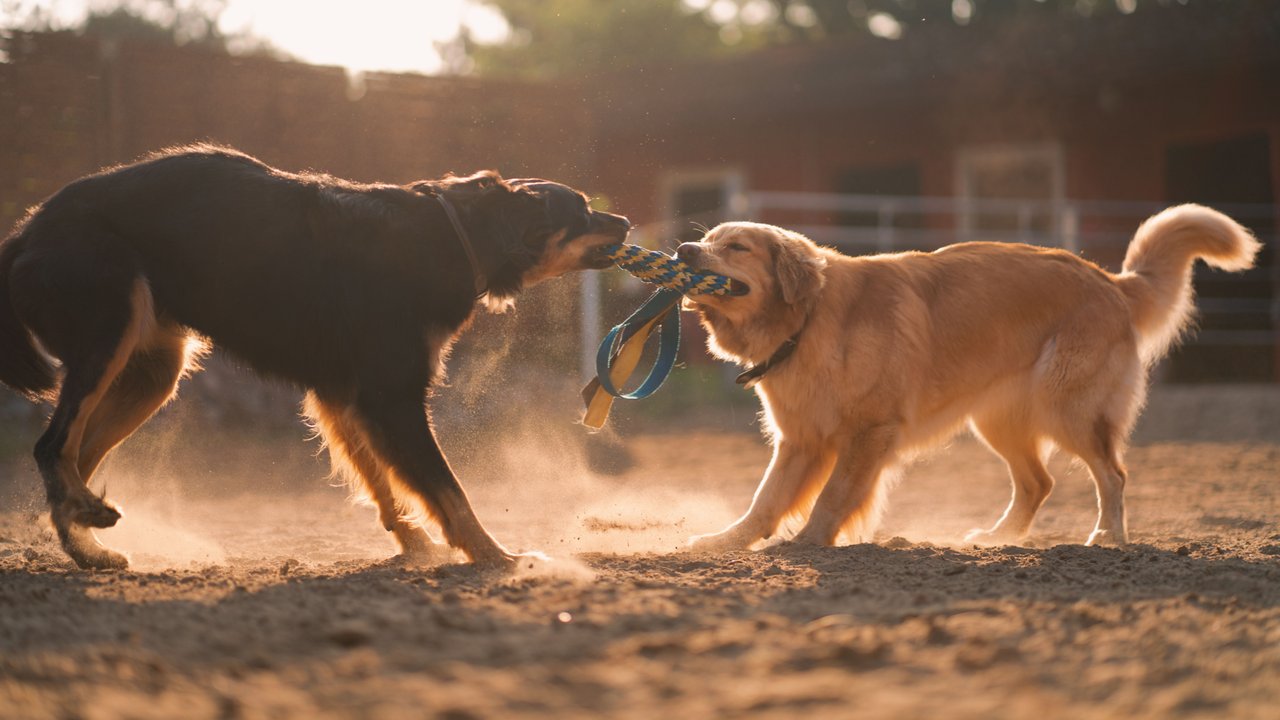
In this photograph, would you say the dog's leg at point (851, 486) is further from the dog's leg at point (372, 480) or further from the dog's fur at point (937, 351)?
Answer: the dog's leg at point (372, 480)

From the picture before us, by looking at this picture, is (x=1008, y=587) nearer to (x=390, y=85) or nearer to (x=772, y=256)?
(x=772, y=256)

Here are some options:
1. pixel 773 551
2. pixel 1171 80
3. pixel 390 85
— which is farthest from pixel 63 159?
pixel 1171 80

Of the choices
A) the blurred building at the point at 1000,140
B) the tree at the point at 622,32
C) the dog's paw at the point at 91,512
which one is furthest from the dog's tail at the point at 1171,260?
the tree at the point at 622,32

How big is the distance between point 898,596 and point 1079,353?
8.06 feet

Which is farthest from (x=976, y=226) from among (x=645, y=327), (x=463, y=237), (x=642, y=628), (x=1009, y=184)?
(x=642, y=628)

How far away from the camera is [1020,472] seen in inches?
249

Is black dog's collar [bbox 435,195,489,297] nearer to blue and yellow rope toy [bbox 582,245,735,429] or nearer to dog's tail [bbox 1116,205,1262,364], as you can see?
blue and yellow rope toy [bbox 582,245,735,429]

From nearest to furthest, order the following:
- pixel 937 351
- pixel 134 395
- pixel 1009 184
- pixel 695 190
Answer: pixel 134 395 < pixel 937 351 < pixel 1009 184 < pixel 695 190

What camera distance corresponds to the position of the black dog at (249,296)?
470cm

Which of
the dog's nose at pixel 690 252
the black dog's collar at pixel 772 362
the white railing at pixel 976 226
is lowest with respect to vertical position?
the black dog's collar at pixel 772 362

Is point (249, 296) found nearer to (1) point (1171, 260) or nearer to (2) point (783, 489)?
(2) point (783, 489)

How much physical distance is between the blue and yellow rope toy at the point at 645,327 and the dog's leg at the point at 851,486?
898 mm

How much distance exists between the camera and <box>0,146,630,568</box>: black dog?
4.70 m

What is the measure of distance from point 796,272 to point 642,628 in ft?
8.11
